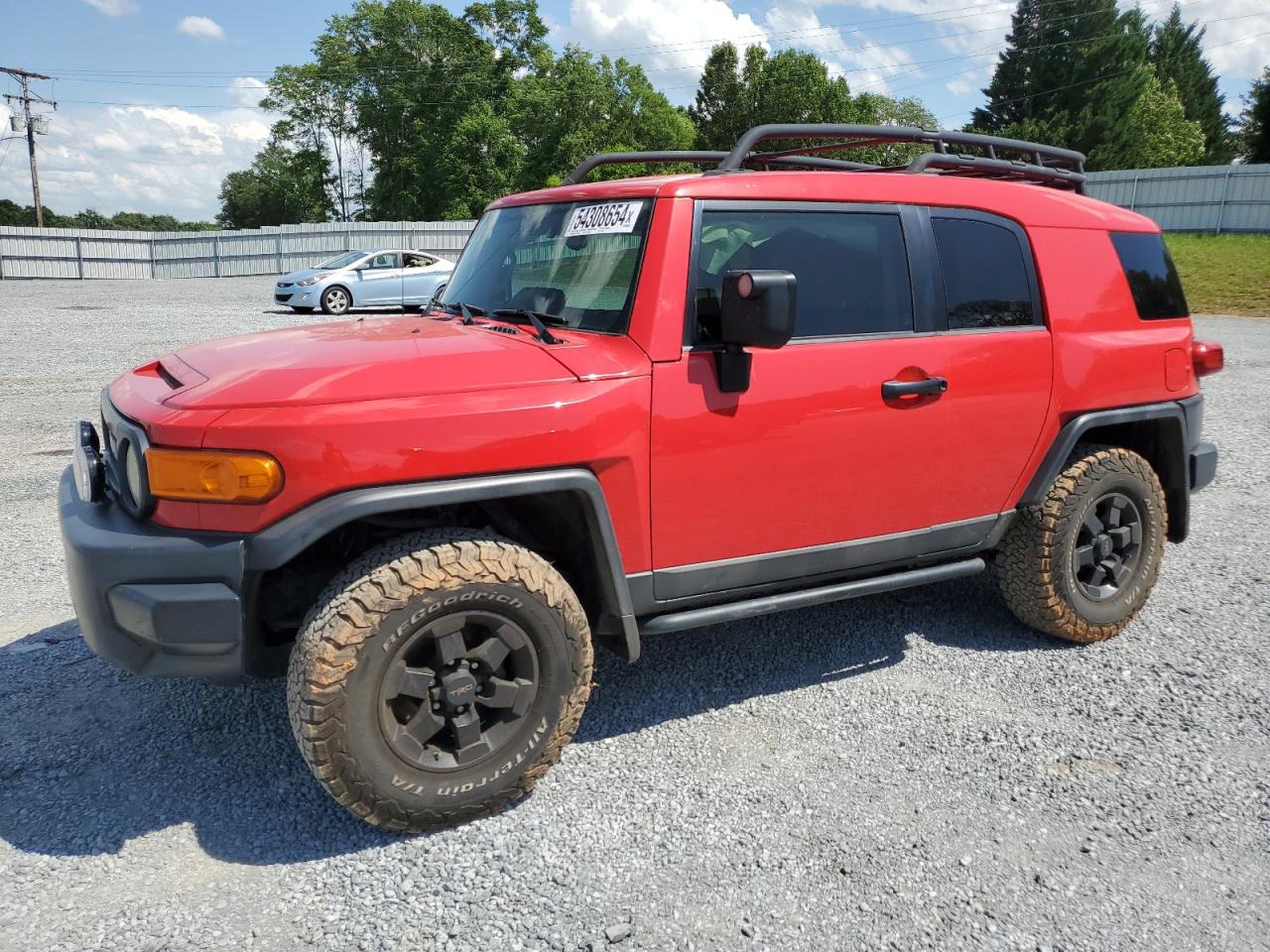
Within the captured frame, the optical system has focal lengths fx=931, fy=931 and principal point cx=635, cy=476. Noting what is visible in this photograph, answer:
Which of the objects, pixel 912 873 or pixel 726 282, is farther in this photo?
pixel 726 282

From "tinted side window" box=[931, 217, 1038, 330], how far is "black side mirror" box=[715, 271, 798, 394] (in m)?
1.04

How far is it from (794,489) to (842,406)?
335 mm

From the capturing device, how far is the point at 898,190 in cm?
348

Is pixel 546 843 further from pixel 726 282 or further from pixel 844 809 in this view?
pixel 726 282

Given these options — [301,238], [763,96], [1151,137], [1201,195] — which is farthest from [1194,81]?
[301,238]

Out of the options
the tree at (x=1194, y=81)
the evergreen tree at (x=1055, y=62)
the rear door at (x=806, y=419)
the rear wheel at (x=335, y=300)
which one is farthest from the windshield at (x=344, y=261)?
the tree at (x=1194, y=81)

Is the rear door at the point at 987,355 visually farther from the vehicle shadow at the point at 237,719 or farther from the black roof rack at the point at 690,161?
the vehicle shadow at the point at 237,719

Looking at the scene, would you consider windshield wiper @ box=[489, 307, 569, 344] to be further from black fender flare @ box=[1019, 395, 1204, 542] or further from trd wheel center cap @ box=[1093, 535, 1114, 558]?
trd wheel center cap @ box=[1093, 535, 1114, 558]

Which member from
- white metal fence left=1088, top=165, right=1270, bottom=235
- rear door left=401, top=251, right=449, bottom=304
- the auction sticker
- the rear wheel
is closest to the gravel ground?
the auction sticker

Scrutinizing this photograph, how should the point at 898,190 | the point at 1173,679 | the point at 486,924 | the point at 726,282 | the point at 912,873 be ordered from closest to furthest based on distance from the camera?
the point at 486,924
the point at 912,873
the point at 726,282
the point at 898,190
the point at 1173,679

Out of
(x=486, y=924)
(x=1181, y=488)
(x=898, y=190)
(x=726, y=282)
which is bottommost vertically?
(x=486, y=924)

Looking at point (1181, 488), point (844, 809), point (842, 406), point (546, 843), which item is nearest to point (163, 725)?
point (546, 843)

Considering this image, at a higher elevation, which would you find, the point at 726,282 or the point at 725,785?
the point at 726,282

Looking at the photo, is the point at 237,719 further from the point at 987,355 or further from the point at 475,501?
the point at 987,355
